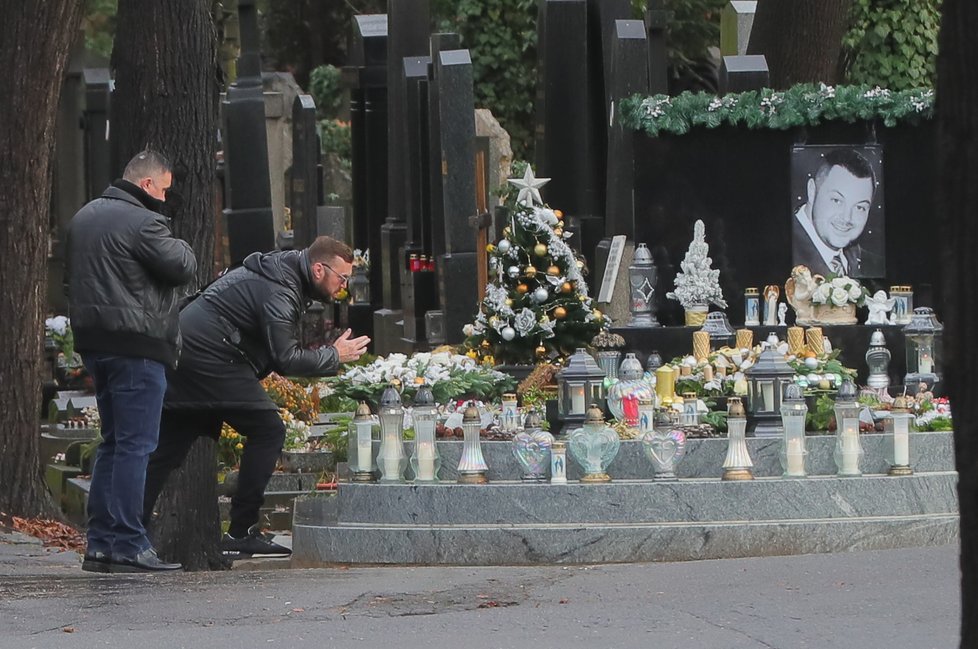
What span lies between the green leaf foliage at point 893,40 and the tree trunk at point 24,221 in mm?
16263

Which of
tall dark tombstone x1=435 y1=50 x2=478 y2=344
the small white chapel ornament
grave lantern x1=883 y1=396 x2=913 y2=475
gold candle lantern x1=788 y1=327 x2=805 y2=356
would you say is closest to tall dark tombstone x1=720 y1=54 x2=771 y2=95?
tall dark tombstone x1=435 y1=50 x2=478 y2=344

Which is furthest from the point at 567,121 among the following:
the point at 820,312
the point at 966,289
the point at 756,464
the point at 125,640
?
the point at 966,289

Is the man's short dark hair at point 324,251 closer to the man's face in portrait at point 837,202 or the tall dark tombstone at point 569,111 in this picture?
the man's face in portrait at point 837,202

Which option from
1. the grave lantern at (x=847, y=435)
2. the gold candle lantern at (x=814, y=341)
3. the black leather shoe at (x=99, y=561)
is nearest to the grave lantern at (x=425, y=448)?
the black leather shoe at (x=99, y=561)

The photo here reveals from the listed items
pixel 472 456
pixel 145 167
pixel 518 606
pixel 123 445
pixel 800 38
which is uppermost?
pixel 800 38

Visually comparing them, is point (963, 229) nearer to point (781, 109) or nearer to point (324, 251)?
point (324, 251)

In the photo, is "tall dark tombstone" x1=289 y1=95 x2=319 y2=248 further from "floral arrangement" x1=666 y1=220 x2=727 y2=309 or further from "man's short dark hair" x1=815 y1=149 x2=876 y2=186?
"man's short dark hair" x1=815 y1=149 x2=876 y2=186

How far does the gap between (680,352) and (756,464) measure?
12.0 ft

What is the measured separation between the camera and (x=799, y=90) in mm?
12734

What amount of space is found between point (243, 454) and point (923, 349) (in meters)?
4.70

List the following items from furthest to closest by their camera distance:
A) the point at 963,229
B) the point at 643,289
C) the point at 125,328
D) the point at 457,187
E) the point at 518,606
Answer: the point at 457,187 → the point at 643,289 → the point at 125,328 → the point at 518,606 → the point at 963,229

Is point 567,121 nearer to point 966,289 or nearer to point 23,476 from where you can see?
point 23,476

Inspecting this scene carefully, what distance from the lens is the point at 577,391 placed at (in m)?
9.27

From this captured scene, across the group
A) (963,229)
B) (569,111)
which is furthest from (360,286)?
(963,229)
